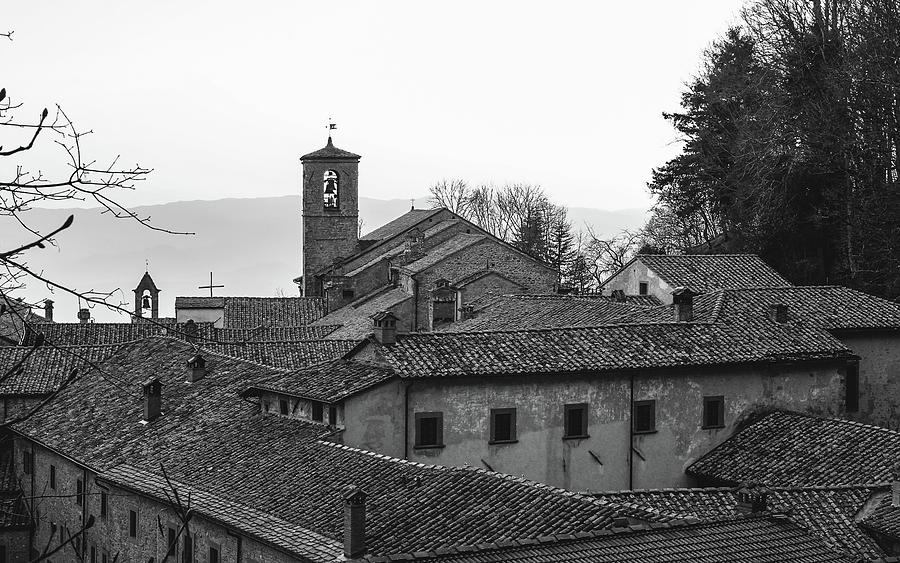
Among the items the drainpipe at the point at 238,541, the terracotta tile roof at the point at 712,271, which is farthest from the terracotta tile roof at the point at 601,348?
the terracotta tile roof at the point at 712,271

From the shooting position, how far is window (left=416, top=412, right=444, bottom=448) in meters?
24.2

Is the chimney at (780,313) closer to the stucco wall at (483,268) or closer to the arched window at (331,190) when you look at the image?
the stucco wall at (483,268)

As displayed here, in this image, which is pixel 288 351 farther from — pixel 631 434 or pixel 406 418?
pixel 631 434

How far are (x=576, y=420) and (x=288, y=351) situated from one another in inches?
509

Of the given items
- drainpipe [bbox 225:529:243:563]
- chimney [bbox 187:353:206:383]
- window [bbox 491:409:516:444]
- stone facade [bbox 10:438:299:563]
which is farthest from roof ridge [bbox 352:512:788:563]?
chimney [bbox 187:353:206:383]

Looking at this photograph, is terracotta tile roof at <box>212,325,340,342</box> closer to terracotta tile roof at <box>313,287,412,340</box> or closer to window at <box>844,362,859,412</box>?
terracotta tile roof at <box>313,287,412,340</box>

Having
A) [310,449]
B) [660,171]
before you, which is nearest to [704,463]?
[310,449]

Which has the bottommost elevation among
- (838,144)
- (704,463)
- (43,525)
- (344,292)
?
(43,525)

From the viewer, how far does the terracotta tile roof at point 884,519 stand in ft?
57.5

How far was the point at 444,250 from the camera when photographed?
5122 cm

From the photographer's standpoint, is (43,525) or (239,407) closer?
(239,407)

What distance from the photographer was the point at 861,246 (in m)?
38.6

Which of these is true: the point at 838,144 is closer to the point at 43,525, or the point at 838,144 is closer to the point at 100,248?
the point at 43,525

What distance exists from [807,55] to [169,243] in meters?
145
